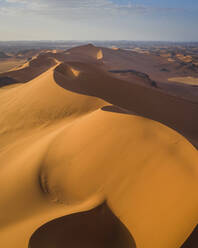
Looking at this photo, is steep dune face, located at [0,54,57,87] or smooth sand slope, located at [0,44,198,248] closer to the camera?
smooth sand slope, located at [0,44,198,248]

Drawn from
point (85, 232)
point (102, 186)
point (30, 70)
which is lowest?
point (85, 232)

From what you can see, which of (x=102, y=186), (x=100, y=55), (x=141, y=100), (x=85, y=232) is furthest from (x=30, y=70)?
(x=85, y=232)

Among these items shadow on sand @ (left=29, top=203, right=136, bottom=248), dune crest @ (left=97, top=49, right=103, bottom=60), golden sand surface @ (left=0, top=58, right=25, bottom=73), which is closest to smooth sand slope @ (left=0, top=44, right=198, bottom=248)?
shadow on sand @ (left=29, top=203, right=136, bottom=248)

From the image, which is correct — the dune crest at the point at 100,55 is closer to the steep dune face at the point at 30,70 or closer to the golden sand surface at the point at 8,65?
the steep dune face at the point at 30,70

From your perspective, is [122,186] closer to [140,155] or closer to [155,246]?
[140,155]

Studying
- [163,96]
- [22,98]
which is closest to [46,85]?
[22,98]

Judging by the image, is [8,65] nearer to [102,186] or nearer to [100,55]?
[100,55]

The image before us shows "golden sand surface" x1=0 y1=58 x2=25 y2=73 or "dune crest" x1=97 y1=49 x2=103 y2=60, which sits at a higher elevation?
"dune crest" x1=97 y1=49 x2=103 y2=60

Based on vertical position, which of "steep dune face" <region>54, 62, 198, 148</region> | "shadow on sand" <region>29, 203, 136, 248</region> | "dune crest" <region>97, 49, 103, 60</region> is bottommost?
"shadow on sand" <region>29, 203, 136, 248</region>

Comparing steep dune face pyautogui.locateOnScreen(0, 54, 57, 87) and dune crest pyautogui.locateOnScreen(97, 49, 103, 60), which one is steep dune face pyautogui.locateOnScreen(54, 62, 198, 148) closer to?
steep dune face pyautogui.locateOnScreen(0, 54, 57, 87)

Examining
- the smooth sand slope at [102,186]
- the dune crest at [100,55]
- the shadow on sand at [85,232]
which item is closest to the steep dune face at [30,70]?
the dune crest at [100,55]

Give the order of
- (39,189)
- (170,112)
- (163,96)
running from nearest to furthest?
(39,189)
(170,112)
(163,96)
